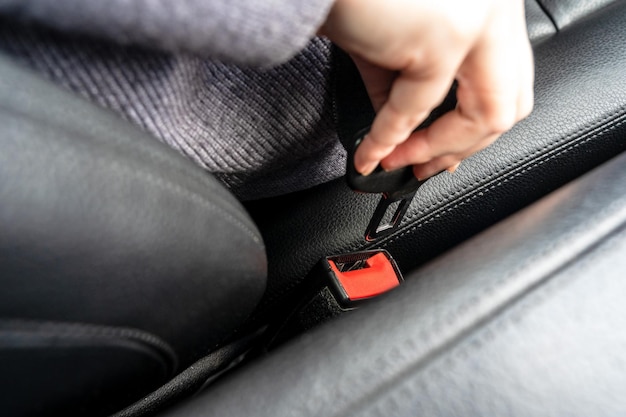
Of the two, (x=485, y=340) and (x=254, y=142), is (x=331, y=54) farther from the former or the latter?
(x=485, y=340)

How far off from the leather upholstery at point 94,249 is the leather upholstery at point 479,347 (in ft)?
0.19

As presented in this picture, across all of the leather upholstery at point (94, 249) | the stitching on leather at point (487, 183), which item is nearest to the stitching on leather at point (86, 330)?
the leather upholstery at point (94, 249)

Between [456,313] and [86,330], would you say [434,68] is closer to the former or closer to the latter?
[456,313]

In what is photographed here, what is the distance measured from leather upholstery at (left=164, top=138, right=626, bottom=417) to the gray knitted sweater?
0.16 meters

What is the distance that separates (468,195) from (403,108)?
0.24m

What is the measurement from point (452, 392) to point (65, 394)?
0.78ft

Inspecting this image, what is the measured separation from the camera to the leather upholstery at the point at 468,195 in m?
0.56

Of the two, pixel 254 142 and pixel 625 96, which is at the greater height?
pixel 254 142

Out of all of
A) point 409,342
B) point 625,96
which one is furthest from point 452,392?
point 625,96

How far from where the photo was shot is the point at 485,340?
1.03 ft

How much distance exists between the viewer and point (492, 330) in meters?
0.32

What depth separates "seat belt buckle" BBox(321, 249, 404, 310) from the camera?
0.50m

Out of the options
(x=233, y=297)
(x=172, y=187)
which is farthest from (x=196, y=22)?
(x=233, y=297)

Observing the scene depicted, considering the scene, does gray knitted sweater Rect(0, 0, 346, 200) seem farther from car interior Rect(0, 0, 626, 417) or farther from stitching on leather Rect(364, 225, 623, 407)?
stitching on leather Rect(364, 225, 623, 407)
